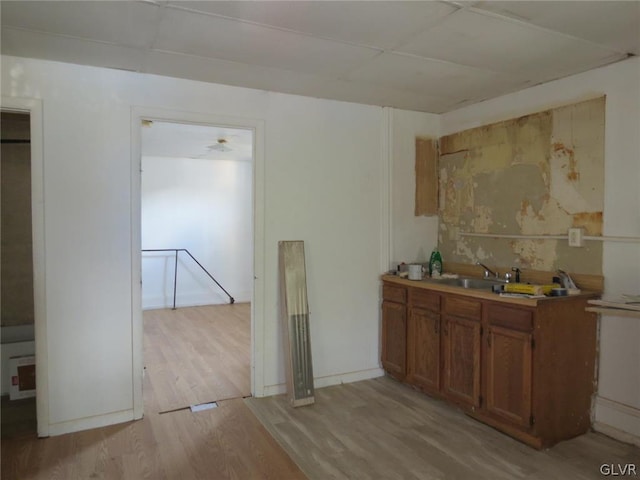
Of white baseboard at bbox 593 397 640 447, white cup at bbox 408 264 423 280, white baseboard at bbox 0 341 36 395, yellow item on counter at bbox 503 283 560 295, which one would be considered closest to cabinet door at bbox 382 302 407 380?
white cup at bbox 408 264 423 280

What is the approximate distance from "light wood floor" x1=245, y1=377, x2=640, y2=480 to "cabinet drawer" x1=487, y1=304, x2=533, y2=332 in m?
0.71

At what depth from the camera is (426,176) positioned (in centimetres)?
399

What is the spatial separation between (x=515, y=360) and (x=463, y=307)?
48 cm

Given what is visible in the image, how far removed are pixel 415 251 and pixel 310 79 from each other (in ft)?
5.89

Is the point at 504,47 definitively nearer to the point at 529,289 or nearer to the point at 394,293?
the point at 529,289

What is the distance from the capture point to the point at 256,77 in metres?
3.00

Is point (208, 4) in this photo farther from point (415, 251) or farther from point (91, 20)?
point (415, 251)

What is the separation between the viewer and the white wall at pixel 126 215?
9.00 feet

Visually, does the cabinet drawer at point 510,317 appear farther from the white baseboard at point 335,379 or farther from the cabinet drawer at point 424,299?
the white baseboard at point 335,379

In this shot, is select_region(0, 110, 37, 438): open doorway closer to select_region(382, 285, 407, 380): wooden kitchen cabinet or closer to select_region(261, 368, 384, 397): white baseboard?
select_region(261, 368, 384, 397): white baseboard

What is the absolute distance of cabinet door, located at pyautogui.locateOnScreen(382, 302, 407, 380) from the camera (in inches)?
139

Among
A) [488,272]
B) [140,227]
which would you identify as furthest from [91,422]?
[488,272]

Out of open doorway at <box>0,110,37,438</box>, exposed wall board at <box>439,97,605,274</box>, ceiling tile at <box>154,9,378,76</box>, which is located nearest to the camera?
ceiling tile at <box>154,9,378,76</box>

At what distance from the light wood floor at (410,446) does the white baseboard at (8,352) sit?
181 cm
